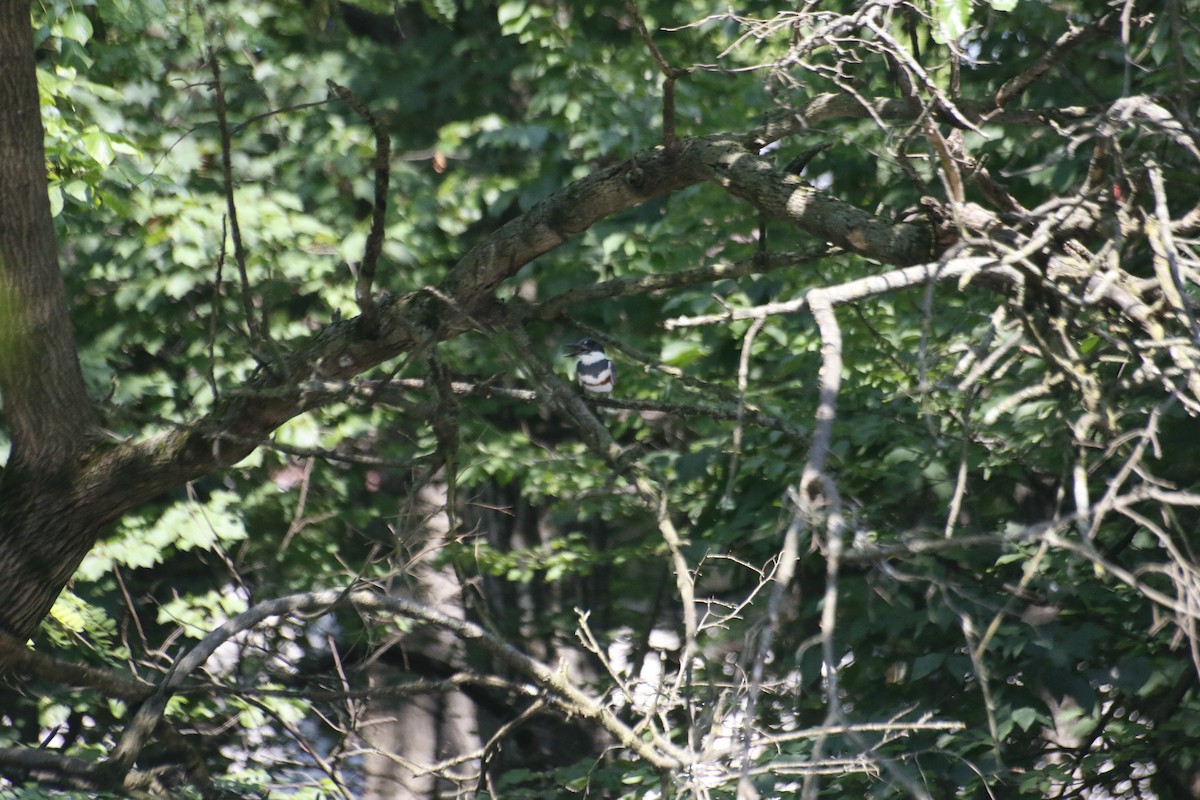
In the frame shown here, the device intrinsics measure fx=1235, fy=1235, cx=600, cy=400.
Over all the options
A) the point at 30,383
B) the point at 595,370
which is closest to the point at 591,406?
the point at 30,383

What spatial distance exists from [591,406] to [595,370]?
2162 millimetres

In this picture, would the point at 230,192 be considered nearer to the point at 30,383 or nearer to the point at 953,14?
the point at 30,383

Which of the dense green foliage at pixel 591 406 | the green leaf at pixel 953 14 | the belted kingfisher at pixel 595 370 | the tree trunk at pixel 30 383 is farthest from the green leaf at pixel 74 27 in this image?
the green leaf at pixel 953 14

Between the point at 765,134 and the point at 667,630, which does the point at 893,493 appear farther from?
the point at 667,630

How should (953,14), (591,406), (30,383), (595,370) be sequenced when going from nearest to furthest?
(953,14) → (30,383) → (591,406) → (595,370)

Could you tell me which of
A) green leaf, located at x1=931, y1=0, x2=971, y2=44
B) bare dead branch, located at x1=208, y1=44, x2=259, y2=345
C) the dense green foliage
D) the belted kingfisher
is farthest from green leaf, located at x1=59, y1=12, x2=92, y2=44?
green leaf, located at x1=931, y1=0, x2=971, y2=44

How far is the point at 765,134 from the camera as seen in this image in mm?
3084

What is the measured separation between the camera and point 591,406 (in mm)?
3496

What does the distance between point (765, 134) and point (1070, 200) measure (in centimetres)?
101

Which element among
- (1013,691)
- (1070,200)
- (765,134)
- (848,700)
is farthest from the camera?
(848,700)

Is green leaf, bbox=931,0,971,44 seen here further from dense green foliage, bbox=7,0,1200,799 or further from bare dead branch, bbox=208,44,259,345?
bare dead branch, bbox=208,44,259,345

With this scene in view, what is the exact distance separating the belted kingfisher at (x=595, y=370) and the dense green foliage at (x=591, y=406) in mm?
226

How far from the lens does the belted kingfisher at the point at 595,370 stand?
18.5 feet


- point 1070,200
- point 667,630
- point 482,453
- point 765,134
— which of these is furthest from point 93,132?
point 667,630
